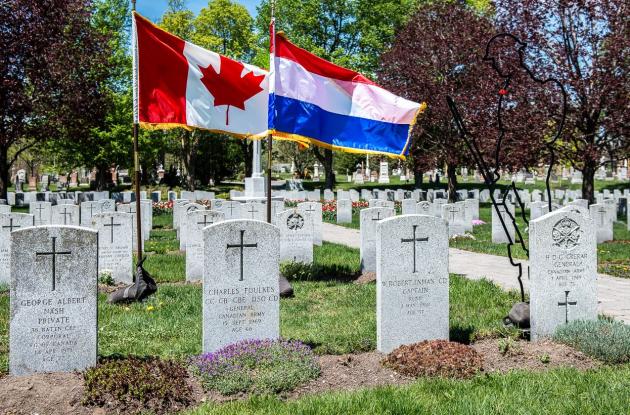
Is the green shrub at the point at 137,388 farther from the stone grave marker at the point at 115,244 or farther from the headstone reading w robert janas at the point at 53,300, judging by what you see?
the stone grave marker at the point at 115,244

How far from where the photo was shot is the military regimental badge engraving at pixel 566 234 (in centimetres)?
707

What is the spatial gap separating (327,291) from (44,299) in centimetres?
529

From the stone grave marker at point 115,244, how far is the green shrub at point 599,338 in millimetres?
7615

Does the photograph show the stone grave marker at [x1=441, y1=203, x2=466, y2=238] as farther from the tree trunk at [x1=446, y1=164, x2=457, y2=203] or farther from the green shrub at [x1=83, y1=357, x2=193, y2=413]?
the tree trunk at [x1=446, y1=164, x2=457, y2=203]

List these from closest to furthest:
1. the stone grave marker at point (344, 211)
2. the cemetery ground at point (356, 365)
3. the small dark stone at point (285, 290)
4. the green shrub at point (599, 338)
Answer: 1. the cemetery ground at point (356, 365)
2. the green shrub at point (599, 338)
3. the small dark stone at point (285, 290)
4. the stone grave marker at point (344, 211)

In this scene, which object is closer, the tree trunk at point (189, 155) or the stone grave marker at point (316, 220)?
the stone grave marker at point (316, 220)

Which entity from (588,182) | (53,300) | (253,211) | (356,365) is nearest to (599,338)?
(356,365)

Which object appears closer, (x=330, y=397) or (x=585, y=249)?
(x=330, y=397)

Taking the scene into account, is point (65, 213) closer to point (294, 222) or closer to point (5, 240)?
point (5, 240)

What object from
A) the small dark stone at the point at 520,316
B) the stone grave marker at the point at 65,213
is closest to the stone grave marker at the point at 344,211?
the stone grave marker at the point at 65,213

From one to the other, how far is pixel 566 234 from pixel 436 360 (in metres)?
2.38

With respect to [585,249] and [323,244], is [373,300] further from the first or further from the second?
[323,244]

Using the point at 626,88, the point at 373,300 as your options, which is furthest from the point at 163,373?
the point at 626,88

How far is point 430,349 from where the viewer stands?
6219mm
